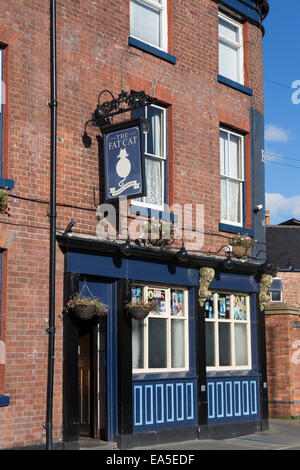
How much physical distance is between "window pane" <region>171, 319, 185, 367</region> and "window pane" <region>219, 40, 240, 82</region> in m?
6.03

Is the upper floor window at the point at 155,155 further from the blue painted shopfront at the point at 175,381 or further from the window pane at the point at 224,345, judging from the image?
the window pane at the point at 224,345

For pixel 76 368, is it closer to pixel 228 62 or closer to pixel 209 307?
pixel 209 307

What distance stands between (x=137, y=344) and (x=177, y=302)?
147 centimetres

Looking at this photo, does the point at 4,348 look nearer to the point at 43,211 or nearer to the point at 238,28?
the point at 43,211

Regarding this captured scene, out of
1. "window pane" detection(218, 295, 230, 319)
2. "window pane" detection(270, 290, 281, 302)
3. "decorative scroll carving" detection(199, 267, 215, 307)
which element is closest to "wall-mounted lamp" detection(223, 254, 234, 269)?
"decorative scroll carving" detection(199, 267, 215, 307)

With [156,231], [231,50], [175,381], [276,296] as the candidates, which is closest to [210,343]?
[175,381]

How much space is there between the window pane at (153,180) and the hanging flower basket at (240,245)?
7.36 feet

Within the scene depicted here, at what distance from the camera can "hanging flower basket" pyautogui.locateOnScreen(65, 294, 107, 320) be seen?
1189 cm

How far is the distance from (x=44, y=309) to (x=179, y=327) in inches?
146

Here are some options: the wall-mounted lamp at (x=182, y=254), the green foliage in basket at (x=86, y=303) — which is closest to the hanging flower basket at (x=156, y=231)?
the wall-mounted lamp at (x=182, y=254)

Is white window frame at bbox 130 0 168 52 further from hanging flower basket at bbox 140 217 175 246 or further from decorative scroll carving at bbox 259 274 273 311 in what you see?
decorative scroll carving at bbox 259 274 273 311

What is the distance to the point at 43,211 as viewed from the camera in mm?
11883

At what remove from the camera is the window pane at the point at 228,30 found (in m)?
16.8

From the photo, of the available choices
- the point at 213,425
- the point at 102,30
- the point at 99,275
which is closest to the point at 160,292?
the point at 99,275
